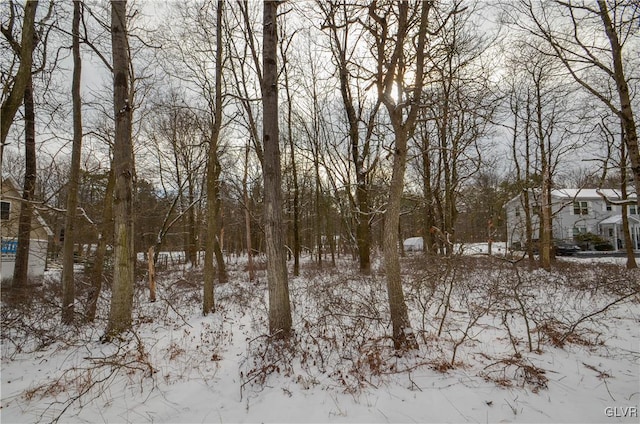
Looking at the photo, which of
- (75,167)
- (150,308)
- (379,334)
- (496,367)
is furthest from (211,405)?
(150,308)

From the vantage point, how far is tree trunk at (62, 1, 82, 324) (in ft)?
22.0

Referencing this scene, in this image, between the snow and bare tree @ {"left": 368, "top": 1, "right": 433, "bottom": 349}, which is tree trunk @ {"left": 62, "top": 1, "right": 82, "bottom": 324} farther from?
bare tree @ {"left": 368, "top": 1, "right": 433, "bottom": 349}

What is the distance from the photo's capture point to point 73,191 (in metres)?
6.79

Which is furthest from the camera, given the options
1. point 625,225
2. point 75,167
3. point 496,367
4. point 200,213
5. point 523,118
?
point 200,213

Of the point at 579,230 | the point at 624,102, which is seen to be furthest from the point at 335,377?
the point at 579,230

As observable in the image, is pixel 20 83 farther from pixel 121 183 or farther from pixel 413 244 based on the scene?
pixel 413 244

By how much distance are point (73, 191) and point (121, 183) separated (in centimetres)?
245

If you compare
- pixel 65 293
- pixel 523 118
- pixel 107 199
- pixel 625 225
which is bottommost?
pixel 65 293

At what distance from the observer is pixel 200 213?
24672 millimetres

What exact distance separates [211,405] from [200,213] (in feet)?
75.5

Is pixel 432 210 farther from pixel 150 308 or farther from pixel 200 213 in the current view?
pixel 200 213

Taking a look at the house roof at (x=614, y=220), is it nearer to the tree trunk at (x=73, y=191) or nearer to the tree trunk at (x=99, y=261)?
the tree trunk at (x=99, y=261)

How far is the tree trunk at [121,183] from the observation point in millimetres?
5395

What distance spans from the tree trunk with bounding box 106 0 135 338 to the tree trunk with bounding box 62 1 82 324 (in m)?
2.00
